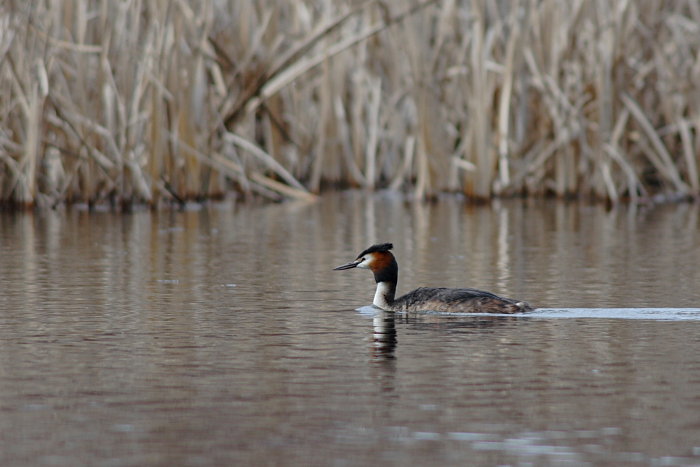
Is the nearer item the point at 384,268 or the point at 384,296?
the point at 384,296

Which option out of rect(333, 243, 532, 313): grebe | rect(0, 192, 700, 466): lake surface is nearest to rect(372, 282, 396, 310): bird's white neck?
rect(333, 243, 532, 313): grebe

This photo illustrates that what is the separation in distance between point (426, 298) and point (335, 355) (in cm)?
178

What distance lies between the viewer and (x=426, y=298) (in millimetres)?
8469

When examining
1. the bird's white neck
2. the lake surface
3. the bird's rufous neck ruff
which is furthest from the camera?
the bird's rufous neck ruff

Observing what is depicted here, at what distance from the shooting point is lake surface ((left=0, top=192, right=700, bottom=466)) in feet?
16.1

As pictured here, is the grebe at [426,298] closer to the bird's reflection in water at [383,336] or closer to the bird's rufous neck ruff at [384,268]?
the bird's rufous neck ruff at [384,268]

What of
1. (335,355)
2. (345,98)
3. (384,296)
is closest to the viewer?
(335,355)

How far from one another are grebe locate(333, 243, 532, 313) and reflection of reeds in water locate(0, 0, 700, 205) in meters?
6.40

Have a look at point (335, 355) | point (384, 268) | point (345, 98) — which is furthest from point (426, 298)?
point (345, 98)

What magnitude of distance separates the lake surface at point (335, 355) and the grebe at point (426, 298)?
0.09 m

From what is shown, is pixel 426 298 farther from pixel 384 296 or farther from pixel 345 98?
pixel 345 98

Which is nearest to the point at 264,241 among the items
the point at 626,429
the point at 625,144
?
the point at 625,144

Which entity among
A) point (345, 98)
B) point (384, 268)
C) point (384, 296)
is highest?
point (345, 98)

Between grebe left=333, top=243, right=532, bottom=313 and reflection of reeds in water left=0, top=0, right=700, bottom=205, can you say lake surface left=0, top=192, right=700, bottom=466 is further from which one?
reflection of reeds in water left=0, top=0, right=700, bottom=205
